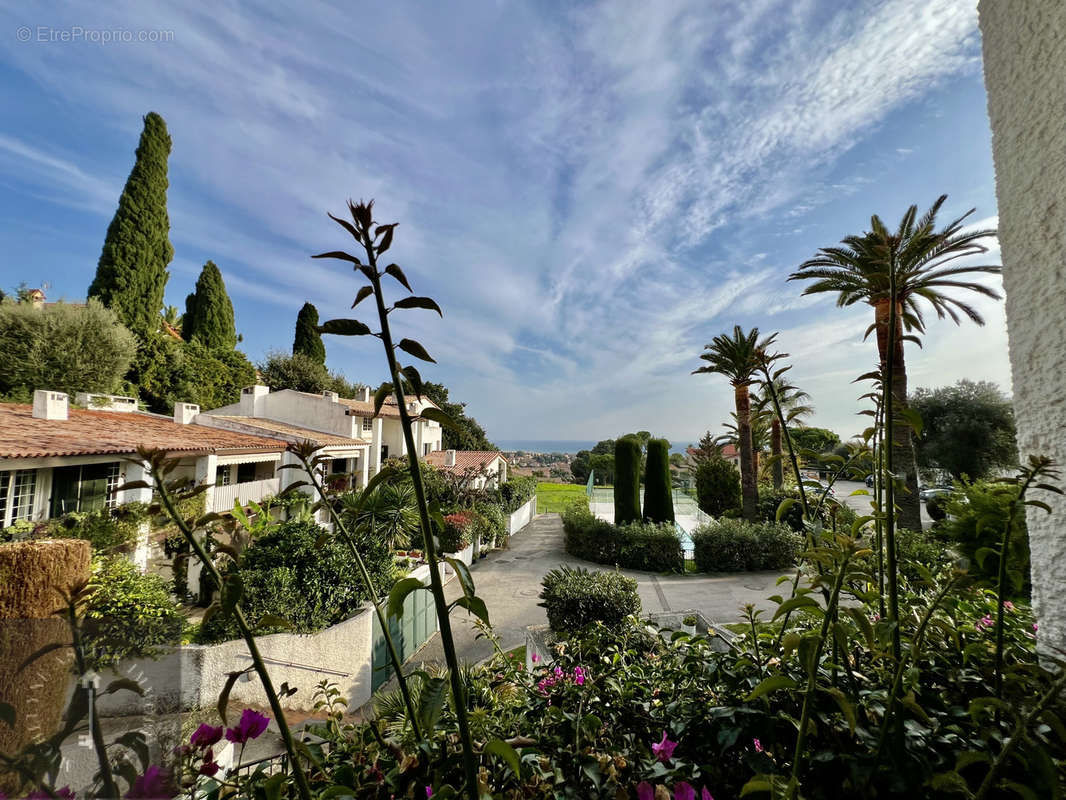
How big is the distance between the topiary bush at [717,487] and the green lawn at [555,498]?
661cm

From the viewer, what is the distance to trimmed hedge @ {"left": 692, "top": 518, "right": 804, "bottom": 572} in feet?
42.3

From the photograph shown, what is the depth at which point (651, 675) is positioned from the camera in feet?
5.96

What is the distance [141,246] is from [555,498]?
28114mm

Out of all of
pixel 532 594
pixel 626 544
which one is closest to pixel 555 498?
pixel 626 544

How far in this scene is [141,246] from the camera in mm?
20156

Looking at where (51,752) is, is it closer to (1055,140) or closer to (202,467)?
(1055,140)

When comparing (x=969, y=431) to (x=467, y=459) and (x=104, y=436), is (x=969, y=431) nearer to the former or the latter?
(x=467, y=459)

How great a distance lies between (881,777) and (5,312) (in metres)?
25.5

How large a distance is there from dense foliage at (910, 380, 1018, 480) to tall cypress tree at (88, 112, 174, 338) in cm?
3525

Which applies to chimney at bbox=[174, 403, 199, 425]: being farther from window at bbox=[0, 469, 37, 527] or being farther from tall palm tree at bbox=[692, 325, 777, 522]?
tall palm tree at bbox=[692, 325, 777, 522]

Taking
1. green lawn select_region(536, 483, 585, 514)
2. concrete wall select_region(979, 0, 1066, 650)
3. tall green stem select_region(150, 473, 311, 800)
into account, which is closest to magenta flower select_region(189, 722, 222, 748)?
tall green stem select_region(150, 473, 311, 800)

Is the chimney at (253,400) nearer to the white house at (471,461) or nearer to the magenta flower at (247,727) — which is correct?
the white house at (471,461)

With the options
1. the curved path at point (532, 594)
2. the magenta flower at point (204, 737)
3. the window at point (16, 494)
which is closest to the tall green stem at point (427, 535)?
the magenta flower at point (204, 737)

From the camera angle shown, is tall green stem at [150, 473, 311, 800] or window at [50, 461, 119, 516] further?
window at [50, 461, 119, 516]
